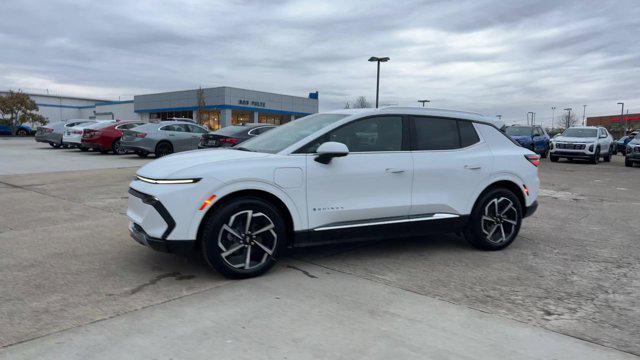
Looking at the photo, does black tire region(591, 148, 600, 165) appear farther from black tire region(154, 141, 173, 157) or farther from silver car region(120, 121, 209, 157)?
black tire region(154, 141, 173, 157)

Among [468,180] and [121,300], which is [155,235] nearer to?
[121,300]

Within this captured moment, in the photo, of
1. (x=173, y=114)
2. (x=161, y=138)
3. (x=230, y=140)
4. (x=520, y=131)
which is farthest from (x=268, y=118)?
(x=230, y=140)

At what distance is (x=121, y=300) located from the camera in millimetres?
3752

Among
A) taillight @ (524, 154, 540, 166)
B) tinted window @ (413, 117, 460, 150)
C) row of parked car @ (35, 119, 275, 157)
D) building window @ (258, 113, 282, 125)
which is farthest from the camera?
building window @ (258, 113, 282, 125)

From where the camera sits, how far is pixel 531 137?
22.9m

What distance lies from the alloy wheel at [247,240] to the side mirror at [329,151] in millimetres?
766

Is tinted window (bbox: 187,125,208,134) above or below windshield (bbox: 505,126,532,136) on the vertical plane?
below

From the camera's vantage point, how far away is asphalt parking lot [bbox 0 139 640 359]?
309cm

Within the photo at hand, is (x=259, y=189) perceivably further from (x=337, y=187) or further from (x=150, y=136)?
(x=150, y=136)

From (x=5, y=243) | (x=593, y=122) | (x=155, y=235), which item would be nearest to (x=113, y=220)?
(x=5, y=243)

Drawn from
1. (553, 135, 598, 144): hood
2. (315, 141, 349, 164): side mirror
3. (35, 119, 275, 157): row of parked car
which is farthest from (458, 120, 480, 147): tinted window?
(553, 135, 598, 144): hood

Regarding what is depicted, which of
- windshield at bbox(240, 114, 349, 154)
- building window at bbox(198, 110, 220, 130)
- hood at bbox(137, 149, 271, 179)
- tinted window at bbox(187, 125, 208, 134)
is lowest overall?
hood at bbox(137, 149, 271, 179)

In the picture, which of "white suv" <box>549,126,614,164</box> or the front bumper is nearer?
the front bumper

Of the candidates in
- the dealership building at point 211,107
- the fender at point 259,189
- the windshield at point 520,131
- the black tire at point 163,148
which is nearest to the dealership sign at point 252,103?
the dealership building at point 211,107
